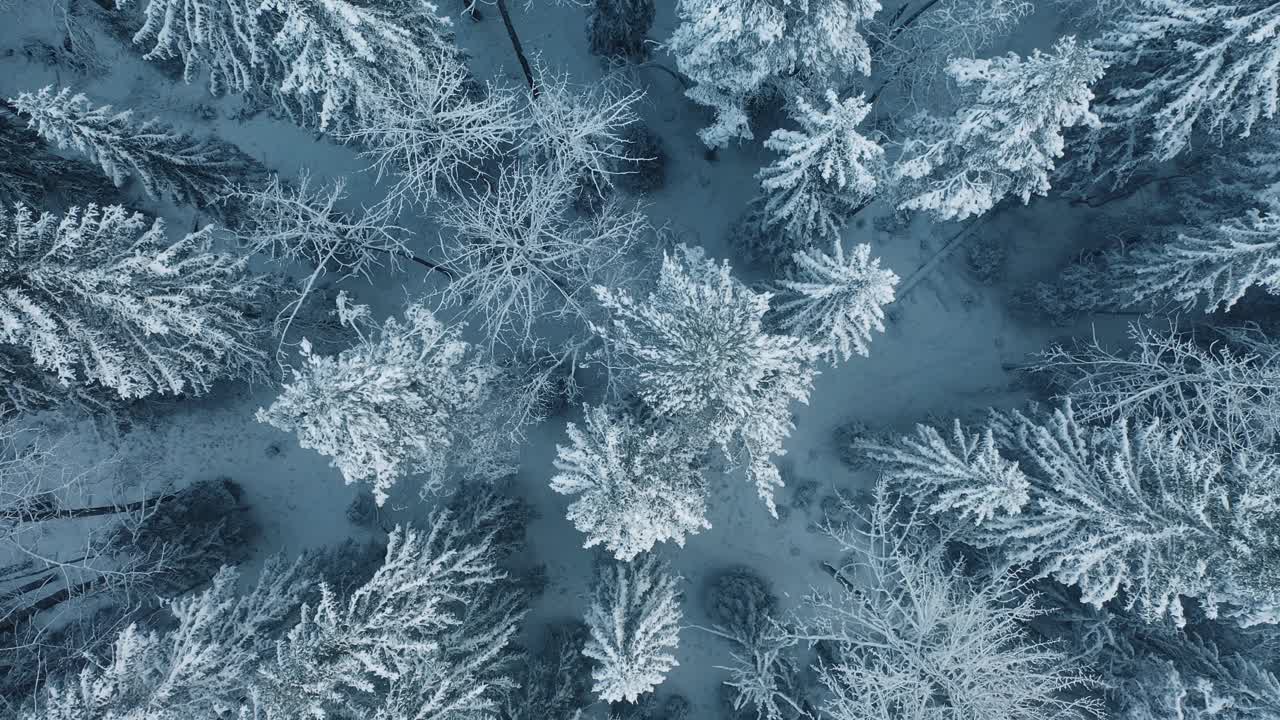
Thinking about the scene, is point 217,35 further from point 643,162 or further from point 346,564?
point 346,564

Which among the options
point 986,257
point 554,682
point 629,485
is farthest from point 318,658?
point 986,257

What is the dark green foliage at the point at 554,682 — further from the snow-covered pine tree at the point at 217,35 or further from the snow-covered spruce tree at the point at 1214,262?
the snow-covered spruce tree at the point at 1214,262

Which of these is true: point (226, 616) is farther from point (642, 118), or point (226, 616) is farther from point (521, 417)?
point (642, 118)

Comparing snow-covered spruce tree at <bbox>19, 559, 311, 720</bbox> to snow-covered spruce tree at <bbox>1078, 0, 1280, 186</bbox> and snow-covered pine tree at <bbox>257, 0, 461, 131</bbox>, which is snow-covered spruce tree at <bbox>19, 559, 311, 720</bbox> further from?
snow-covered spruce tree at <bbox>1078, 0, 1280, 186</bbox>

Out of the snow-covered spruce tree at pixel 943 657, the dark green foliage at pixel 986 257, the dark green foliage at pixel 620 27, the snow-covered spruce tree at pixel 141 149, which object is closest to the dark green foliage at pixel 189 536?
the snow-covered spruce tree at pixel 141 149

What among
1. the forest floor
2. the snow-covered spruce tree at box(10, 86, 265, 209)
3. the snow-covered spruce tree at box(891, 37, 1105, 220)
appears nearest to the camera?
the snow-covered spruce tree at box(891, 37, 1105, 220)

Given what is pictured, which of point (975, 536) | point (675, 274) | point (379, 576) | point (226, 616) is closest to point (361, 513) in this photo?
point (226, 616)

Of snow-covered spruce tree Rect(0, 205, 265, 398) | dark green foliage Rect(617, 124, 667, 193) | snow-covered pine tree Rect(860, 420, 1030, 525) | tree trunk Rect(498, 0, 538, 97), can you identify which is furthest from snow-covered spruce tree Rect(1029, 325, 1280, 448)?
snow-covered spruce tree Rect(0, 205, 265, 398)

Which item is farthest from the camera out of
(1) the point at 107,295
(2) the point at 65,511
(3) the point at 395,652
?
(2) the point at 65,511
